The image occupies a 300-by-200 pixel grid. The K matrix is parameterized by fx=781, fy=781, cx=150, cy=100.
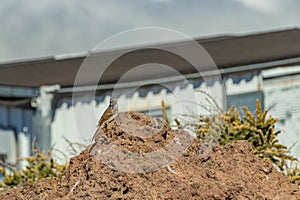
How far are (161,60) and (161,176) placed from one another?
10.4 meters

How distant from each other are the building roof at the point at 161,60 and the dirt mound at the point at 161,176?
791cm

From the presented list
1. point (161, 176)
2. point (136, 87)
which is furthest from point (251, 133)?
point (136, 87)

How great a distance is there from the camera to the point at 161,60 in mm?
14430

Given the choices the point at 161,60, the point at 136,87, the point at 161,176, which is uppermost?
the point at 161,60

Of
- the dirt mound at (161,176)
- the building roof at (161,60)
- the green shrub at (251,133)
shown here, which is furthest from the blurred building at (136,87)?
the dirt mound at (161,176)

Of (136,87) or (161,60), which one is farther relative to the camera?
(161,60)

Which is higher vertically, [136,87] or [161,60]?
[161,60]

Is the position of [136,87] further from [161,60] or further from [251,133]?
[251,133]

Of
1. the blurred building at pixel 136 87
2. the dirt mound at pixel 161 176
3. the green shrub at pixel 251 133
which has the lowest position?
the dirt mound at pixel 161 176

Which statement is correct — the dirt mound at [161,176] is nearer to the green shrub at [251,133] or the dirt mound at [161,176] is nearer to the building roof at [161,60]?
the green shrub at [251,133]

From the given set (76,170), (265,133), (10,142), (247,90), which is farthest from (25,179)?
(10,142)

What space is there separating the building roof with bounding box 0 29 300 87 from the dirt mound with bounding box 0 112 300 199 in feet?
25.9

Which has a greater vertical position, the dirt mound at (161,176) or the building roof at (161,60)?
the building roof at (161,60)

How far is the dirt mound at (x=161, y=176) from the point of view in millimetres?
3953
